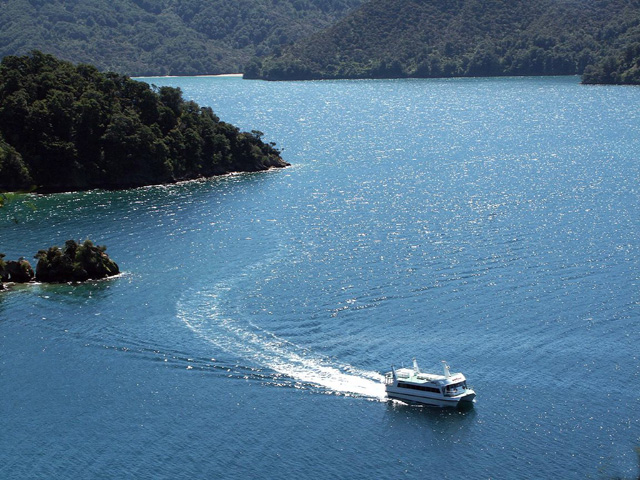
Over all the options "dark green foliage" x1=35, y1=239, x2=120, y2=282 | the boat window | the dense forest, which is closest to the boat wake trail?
the boat window

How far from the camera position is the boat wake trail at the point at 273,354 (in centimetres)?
6919

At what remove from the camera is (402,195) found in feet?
420

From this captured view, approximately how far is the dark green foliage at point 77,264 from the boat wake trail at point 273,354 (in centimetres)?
1247

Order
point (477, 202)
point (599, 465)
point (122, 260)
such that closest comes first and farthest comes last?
point (599, 465), point (122, 260), point (477, 202)

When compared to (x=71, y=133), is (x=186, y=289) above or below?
below

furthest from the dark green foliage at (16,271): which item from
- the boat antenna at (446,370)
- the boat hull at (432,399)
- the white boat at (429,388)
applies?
the boat antenna at (446,370)

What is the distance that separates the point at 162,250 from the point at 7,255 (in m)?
15.0

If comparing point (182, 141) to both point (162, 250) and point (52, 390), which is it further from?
point (52, 390)

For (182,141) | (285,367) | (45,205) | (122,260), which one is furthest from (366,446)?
(182,141)

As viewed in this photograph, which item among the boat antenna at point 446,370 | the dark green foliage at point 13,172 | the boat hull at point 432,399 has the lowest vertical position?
the boat hull at point 432,399

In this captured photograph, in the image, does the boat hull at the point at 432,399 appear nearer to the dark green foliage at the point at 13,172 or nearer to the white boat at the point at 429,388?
the white boat at the point at 429,388

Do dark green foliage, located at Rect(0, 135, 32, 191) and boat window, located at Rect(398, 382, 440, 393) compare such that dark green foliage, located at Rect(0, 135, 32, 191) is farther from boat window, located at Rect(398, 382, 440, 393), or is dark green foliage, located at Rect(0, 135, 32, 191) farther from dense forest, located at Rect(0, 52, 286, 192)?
boat window, located at Rect(398, 382, 440, 393)

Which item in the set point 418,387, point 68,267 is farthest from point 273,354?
point 68,267

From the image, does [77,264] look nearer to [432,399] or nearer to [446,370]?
[432,399]
